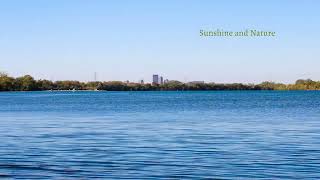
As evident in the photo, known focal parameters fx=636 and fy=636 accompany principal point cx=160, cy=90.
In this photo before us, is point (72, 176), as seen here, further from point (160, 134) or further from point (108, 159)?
point (160, 134)

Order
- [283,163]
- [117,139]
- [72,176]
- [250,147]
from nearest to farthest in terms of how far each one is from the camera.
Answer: [72,176]
[283,163]
[250,147]
[117,139]

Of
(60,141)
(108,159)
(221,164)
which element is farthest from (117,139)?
(221,164)

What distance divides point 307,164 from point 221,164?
3082 millimetres

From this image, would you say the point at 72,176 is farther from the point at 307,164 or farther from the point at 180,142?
the point at 180,142

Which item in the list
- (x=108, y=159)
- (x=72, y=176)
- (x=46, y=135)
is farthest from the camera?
(x=46, y=135)

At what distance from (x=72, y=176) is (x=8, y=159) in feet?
17.5

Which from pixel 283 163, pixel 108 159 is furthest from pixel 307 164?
pixel 108 159

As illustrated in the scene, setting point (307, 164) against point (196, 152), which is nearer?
point (307, 164)

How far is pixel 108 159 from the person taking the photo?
81.1 feet

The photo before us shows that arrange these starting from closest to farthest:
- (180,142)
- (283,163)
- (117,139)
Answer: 1. (283,163)
2. (180,142)
3. (117,139)

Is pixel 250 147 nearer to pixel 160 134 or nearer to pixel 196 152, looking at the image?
pixel 196 152

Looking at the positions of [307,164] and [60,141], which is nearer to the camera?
[307,164]

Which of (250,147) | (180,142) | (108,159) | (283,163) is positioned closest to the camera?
(283,163)

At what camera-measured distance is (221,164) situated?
2302cm
